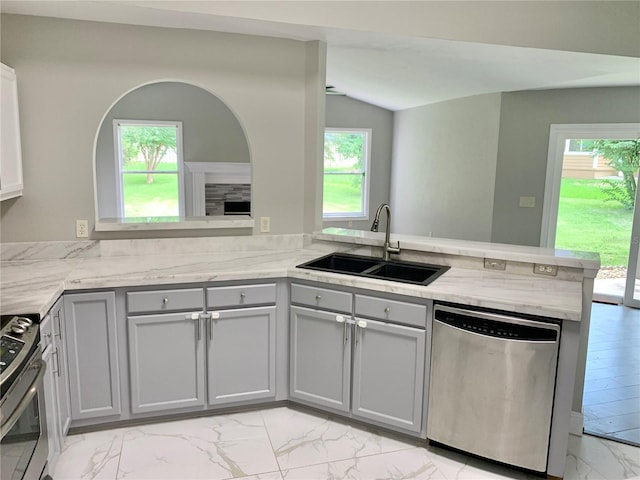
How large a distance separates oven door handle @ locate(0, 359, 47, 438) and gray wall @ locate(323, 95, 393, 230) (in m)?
6.39

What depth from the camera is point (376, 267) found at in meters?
2.94

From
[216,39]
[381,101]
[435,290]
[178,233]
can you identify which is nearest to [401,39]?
[216,39]

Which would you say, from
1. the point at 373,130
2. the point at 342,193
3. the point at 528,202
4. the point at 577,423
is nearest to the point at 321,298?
the point at 577,423

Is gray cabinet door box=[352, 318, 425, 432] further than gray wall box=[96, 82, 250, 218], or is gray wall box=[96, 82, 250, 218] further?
gray wall box=[96, 82, 250, 218]

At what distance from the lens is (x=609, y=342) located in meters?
4.20

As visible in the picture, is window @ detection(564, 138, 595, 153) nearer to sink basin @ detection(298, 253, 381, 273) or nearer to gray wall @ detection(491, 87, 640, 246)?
gray wall @ detection(491, 87, 640, 246)

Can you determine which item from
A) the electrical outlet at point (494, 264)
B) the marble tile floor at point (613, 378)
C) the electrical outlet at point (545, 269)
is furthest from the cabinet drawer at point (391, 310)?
the marble tile floor at point (613, 378)

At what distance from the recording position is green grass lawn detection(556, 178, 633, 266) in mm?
5395

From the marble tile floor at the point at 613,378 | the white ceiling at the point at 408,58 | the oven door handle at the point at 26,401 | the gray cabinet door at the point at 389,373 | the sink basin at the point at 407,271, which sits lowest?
the marble tile floor at the point at 613,378


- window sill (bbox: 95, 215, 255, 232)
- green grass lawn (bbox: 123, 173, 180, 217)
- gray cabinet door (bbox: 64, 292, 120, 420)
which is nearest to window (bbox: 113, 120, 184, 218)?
green grass lawn (bbox: 123, 173, 180, 217)

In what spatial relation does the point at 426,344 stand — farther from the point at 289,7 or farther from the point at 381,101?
the point at 381,101

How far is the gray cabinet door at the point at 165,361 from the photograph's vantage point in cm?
264

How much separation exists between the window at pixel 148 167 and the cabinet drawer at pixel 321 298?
5.02 meters

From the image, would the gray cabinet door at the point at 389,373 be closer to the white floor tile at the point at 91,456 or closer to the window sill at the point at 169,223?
the window sill at the point at 169,223
